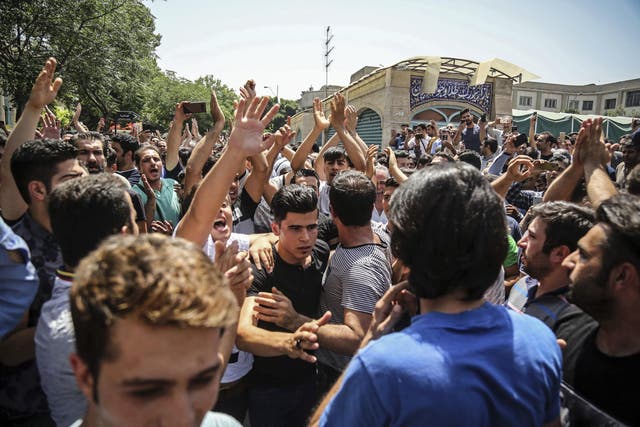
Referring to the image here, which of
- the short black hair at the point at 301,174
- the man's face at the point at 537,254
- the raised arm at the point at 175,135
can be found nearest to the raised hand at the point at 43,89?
the raised arm at the point at 175,135

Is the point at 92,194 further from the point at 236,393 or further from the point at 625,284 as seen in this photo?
the point at 625,284

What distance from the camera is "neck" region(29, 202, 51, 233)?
226 centimetres

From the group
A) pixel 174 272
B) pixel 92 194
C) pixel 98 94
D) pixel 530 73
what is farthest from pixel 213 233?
pixel 530 73

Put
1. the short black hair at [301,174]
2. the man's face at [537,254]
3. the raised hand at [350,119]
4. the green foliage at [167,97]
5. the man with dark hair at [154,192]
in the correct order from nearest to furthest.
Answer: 1. the man's face at [537,254]
2. the man with dark hair at [154,192]
3. the short black hair at [301,174]
4. the raised hand at [350,119]
5. the green foliage at [167,97]

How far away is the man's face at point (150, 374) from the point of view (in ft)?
3.14

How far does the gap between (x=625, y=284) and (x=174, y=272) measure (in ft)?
4.84

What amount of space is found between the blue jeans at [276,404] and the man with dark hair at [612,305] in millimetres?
1446

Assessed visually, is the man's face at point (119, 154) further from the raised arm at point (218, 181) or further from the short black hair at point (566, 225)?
the short black hair at point (566, 225)

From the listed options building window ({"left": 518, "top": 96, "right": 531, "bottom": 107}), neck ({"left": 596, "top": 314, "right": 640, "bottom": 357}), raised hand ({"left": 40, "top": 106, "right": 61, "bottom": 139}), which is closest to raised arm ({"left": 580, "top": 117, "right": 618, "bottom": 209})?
neck ({"left": 596, "top": 314, "right": 640, "bottom": 357})

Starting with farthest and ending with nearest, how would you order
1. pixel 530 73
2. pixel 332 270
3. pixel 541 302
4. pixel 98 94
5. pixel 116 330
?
pixel 530 73 < pixel 98 94 < pixel 332 270 < pixel 541 302 < pixel 116 330

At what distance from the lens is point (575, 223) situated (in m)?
2.18

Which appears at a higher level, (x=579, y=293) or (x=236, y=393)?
(x=579, y=293)

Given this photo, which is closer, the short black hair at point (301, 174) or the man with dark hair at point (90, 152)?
the man with dark hair at point (90, 152)

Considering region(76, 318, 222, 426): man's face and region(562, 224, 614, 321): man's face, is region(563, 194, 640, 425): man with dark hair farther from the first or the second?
region(76, 318, 222, 426): man's face
